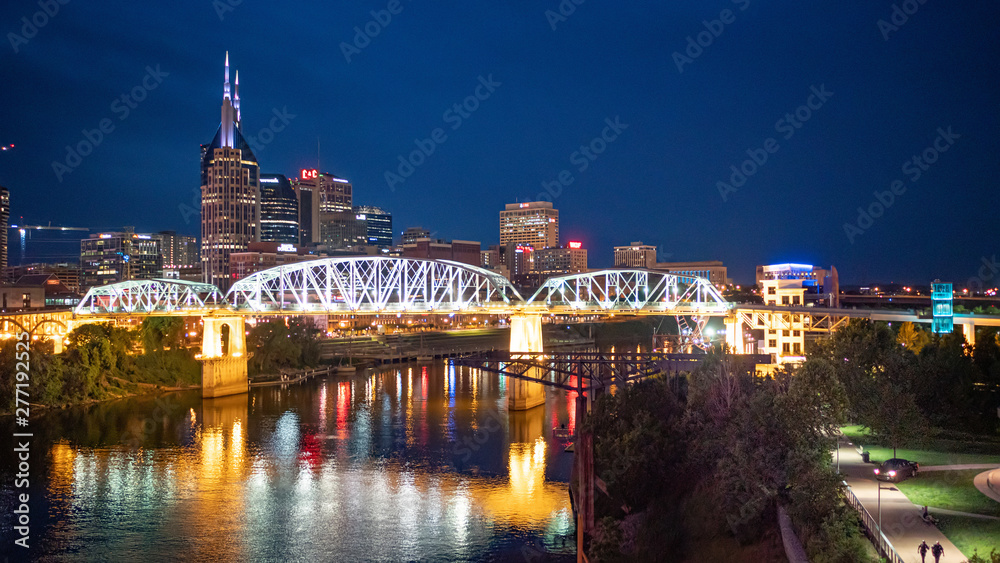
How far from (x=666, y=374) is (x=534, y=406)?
25523 mm

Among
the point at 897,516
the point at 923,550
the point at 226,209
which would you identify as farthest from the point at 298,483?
the point at 226,209

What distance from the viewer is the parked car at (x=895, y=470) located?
81.4ft

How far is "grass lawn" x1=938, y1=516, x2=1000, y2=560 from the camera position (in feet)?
61.6

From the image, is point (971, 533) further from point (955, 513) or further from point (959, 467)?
point (959, 467)

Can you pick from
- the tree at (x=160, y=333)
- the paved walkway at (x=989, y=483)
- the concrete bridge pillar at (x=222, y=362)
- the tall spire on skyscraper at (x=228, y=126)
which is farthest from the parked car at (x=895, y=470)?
the tall spire on skyscraper at (x=228, y=126)

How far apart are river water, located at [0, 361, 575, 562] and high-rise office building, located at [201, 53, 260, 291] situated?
409 feet

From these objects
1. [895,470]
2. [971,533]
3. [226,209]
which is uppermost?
[226,209]

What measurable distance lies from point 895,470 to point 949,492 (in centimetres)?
167

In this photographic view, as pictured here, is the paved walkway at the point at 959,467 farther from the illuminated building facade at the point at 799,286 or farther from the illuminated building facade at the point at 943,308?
the illuminated building facade at the point at 799,286

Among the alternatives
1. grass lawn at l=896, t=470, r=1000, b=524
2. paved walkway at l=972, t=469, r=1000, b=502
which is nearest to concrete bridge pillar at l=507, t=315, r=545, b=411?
grass lawn at l=896, t=470, r=1000, b=524

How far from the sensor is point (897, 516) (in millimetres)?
21188

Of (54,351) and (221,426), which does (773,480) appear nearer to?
(221,426)

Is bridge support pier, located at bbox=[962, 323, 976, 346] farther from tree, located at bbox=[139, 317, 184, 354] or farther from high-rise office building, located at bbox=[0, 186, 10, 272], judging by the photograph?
high-rise office building, located at bbox=[0, 186, 10, 272]

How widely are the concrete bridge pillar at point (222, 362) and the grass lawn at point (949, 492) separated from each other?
58.9 m
